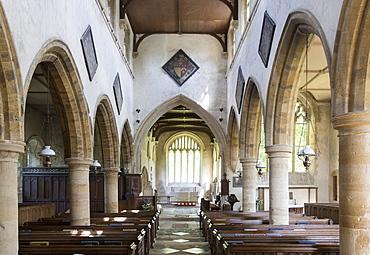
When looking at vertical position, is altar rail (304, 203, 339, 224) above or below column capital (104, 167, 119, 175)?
below

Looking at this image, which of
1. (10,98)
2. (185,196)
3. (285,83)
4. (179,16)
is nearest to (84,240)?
(10,98)

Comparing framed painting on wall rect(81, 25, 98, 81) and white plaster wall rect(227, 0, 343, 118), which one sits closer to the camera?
white plaster wall rect(227, 0, 343, 118)

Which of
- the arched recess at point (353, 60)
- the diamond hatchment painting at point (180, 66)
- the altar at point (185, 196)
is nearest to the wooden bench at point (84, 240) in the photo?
the arched recess at point (353, 60)

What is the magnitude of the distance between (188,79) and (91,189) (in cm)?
681

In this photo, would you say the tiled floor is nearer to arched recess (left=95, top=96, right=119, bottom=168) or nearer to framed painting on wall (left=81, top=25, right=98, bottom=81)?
arched recess (left=95, top=96, right=119, bottom=168)

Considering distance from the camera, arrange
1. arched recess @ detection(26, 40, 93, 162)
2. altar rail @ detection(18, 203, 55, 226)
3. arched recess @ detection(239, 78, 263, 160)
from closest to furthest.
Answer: arched recess @ detection(26, 40, 93, 162), altar rail @ detection(18, 203, 55, 226), arched recess @ detection(239, 78, 263, 160)

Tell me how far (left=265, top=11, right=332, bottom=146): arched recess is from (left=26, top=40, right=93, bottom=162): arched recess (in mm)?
4745

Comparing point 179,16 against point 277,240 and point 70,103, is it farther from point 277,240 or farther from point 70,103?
point 277,240

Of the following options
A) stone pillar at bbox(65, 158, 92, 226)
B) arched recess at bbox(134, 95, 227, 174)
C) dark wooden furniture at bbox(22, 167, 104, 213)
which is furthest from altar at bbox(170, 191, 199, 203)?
stone pillar at bbox(65, 158, 92, 226)

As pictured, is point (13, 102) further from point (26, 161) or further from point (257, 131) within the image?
point (26, 161)

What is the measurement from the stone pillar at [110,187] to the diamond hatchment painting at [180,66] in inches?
250

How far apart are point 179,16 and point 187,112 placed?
978cm

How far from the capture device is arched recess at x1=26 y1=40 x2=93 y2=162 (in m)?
9.84

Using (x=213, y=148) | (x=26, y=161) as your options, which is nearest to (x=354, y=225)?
(x=26, y=161)
